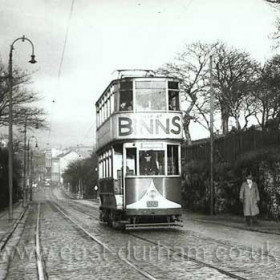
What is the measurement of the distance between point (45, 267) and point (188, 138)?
4765 centimetres

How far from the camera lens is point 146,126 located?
63.2 feet

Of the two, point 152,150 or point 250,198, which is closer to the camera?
point 152,150

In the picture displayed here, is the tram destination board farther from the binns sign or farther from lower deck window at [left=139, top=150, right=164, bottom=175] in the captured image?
the binns sign

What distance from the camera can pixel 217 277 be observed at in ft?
30.1

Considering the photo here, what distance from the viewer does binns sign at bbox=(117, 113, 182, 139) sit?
756 inches

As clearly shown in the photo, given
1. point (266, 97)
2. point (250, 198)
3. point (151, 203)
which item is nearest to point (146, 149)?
point (151, 203)

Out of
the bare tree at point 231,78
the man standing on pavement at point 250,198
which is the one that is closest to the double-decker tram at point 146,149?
the man standing on pavement at point 250,198

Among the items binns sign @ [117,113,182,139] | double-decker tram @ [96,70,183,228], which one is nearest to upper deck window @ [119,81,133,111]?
double-decker tram @ [96,70,183,228]

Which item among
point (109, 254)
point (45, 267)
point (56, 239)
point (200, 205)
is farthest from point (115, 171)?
point (200, 205)

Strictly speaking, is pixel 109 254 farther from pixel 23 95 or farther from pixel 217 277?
pixel 23 95

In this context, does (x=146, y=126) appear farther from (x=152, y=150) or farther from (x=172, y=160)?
(x=172, y=160)

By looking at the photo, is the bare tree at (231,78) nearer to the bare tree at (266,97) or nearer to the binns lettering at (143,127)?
the bare tree at (266,97)

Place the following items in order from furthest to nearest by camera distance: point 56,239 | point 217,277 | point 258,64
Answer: point 258,64, point 56,239, point 217,277

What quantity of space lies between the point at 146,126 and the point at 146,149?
0.75 meters
